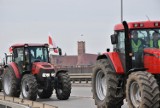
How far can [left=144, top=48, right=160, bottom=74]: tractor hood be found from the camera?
34.9ft

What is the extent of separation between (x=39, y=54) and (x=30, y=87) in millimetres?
2274

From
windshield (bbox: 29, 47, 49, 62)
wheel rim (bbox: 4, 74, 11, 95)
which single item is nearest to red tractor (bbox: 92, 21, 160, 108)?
windshield (bbox: 29, 47, 49, 62)

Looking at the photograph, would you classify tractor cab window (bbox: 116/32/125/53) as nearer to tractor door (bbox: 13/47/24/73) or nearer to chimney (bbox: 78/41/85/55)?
tractor door (bbox: 13/47/24/73)

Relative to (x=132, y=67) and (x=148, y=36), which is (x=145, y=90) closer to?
(x=132, y=67)

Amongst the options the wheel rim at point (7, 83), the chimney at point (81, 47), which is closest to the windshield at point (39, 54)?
the wheel rim at point (7, 83)

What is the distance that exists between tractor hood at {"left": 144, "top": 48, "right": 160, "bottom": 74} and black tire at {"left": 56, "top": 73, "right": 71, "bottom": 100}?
271 inches

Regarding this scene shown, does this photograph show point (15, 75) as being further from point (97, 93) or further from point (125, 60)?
point (125, 60)

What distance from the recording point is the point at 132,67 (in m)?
11.4

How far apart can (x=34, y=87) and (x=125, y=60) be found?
6.10m

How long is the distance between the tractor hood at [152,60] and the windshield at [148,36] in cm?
24

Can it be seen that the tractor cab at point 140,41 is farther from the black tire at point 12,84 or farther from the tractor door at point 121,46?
the black tire at point 12,84

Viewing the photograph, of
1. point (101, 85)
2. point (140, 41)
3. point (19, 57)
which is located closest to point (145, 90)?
point (140, 41)

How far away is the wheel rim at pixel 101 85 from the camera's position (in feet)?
41.4

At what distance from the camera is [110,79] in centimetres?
1161
